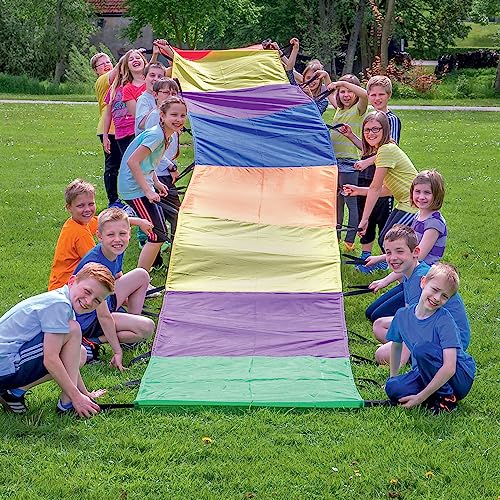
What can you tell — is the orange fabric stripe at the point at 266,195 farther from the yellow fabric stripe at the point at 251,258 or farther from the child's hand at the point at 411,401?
the child's hand at the point at 411,401

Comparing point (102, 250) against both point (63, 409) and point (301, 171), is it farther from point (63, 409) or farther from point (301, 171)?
point (301, 171)

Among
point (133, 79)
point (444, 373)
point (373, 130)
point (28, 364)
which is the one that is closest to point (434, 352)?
point (444, 373)

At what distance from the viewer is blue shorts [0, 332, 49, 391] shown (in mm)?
3959

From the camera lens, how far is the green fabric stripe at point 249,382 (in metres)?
4.31

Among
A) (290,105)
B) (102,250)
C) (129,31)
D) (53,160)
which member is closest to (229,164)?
(290,105)

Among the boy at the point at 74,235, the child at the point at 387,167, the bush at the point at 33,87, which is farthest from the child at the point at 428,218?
the bush at the point at 33,87

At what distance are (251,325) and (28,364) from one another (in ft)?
5.82

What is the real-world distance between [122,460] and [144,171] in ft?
9.52

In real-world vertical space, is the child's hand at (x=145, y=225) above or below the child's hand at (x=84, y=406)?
above

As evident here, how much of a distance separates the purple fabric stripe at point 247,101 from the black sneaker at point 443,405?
481 cm

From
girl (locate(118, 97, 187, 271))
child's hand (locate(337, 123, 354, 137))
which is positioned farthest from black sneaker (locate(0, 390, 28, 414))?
child's hand (locate(337, 123, 354, 137))

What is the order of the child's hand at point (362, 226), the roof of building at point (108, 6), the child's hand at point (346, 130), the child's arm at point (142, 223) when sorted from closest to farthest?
the child's arm at point (142, 223) < the child's hand at point (362, 226) < the child's hand at point (346, 130) < the roof of building at point (108, 6)

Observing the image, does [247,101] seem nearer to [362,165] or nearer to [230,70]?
[230,70]

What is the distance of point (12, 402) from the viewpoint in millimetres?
4109
